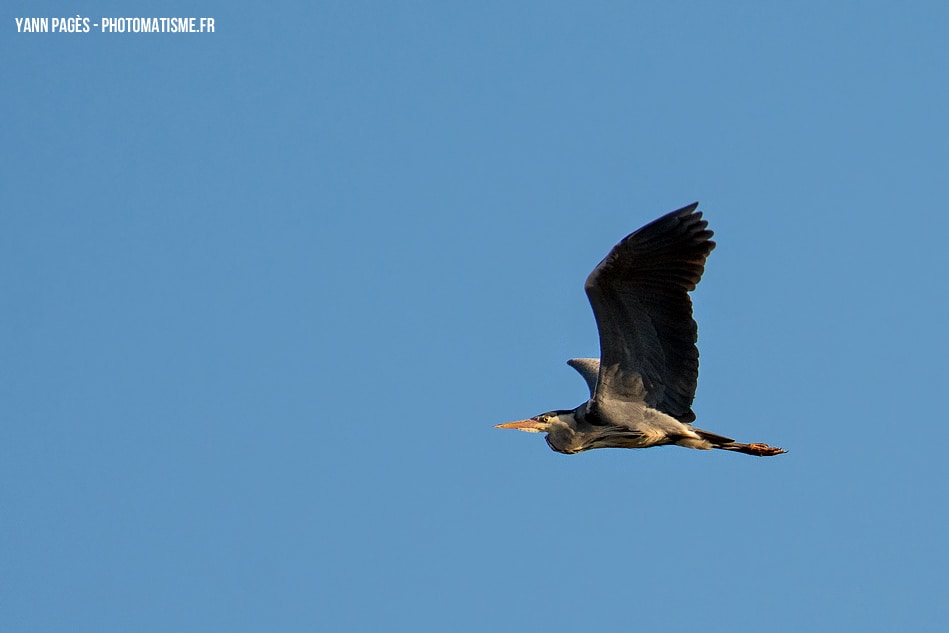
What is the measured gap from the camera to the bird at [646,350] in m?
12.6

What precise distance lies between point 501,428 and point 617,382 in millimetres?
1480

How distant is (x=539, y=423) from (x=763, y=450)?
221 cm

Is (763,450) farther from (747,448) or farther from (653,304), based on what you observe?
(653,304)

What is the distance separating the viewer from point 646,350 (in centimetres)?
1312

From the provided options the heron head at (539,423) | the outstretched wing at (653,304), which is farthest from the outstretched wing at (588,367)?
the outstretched wing at (653,304)

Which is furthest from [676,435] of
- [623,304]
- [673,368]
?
[623,304]

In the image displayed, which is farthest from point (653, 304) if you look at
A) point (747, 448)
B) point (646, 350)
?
point (747, 448)

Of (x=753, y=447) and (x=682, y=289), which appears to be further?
(x=753, y=447)

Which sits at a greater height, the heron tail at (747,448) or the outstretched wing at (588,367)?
the outstretched wing at (588,367)

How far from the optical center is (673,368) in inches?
520

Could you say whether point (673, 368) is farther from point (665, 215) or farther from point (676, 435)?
point (665, 215)

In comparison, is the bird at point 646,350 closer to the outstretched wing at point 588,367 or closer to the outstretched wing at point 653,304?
the outstretched wing at point 653,304

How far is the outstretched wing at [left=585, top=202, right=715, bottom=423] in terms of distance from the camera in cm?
1264

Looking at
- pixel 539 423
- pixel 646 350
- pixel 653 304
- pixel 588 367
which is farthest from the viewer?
pixel 588 367
